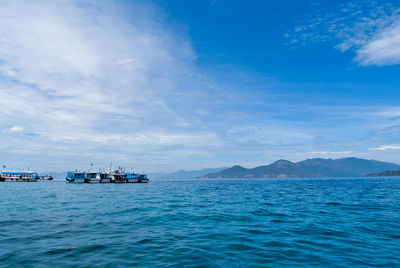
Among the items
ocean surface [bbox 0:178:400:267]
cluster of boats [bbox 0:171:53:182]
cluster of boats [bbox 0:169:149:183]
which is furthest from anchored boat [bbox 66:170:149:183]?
ocean surface [bbox 0:178:400:267]

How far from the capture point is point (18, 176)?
15950 centimetres

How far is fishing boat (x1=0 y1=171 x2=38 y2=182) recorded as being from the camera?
154875 mm

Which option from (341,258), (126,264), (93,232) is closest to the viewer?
(126,264)

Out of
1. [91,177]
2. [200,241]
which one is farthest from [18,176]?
[200,241]

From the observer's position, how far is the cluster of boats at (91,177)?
137 m

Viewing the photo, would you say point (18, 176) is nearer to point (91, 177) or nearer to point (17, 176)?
point (17, 176)

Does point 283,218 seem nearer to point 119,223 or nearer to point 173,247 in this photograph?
point 173,247

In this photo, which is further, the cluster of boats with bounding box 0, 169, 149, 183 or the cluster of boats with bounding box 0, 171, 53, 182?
the cluster of boats with bounding box 0, 171, 53, 182

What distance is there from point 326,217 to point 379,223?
14.0 feet

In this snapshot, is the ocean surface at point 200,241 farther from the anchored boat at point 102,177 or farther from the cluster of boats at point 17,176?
the cluster of boats at point 17,176

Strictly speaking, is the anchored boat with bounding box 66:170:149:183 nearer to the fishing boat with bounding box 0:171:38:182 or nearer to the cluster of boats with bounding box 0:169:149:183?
the cluster of boats with bounding box 0:169:149:183

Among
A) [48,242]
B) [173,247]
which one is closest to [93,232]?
[48,242]

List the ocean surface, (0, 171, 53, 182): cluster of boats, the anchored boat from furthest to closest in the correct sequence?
(0, 171, 53, 182): cluster of boats < the anchored boat < the ocean surface

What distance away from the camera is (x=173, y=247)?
536 inches
